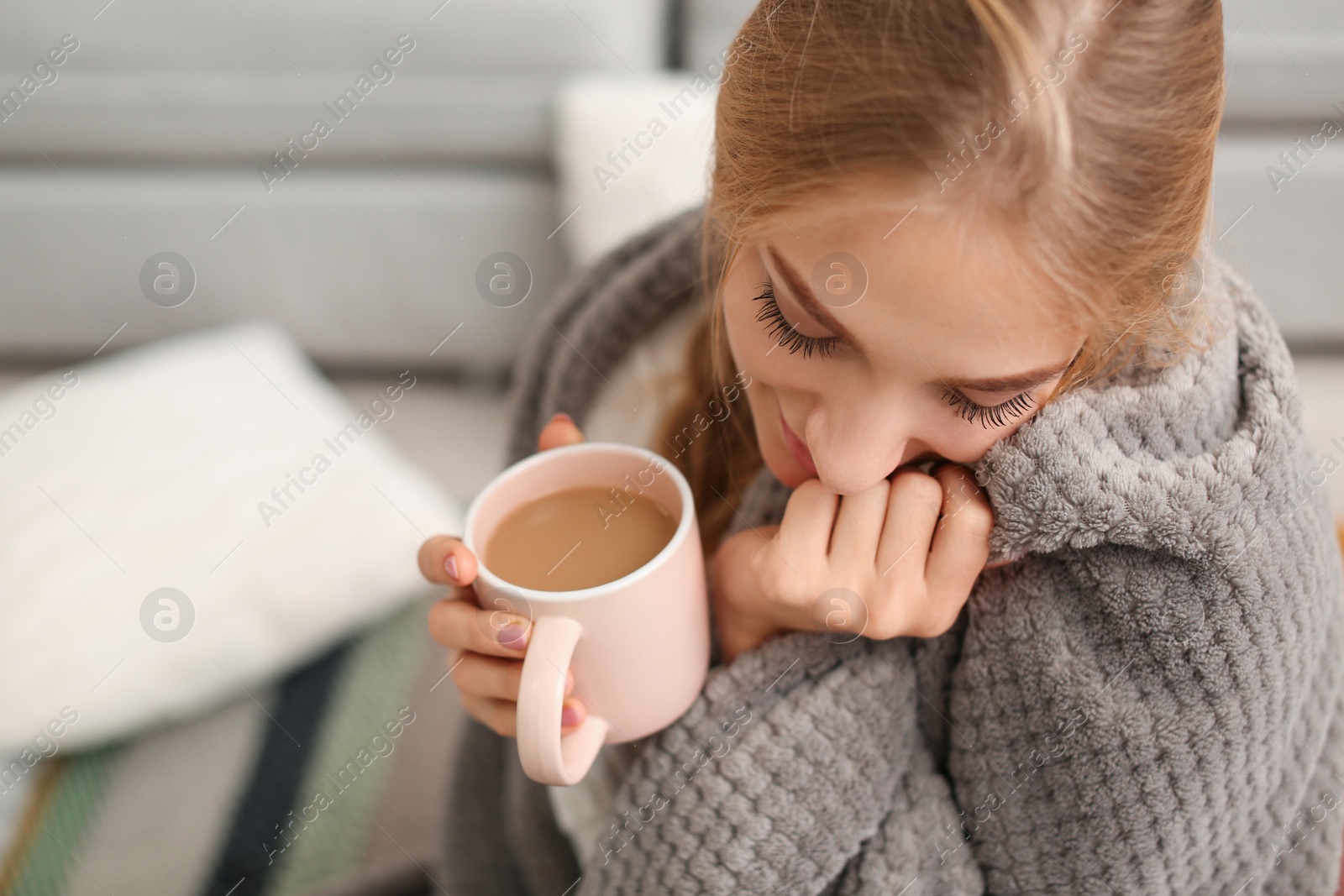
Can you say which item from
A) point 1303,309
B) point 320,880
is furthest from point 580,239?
point 1303,309

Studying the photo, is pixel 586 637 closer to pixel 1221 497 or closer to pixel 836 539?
pixel 836 539

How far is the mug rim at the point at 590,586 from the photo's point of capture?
473mm

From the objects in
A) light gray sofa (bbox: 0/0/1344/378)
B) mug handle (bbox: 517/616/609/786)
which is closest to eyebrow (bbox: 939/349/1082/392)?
mug handle (bbox: 517/616/609/786)

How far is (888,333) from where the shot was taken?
43 cm

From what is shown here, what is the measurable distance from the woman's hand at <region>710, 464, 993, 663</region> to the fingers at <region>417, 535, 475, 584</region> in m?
0.18

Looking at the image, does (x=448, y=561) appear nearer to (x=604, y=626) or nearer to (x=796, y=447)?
(x=604, y=626)

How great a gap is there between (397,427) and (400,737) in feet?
1.75

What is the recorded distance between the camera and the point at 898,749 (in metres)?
0.59

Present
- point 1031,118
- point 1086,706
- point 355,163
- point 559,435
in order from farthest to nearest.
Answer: point 355,163 < point 559,435 < point 1086,706 < point 1031,118

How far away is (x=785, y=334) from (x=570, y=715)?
0.25 m

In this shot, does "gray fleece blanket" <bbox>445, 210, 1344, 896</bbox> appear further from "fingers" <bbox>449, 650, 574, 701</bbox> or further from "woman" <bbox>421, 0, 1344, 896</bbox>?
"fingers" <bbox>449, 650, 574, 701</bbox>

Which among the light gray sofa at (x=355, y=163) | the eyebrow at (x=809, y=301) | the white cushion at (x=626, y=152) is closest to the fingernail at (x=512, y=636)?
the eyebrow at (x=809, y=301)

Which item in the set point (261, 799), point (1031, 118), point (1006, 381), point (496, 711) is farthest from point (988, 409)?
point (261, 799)

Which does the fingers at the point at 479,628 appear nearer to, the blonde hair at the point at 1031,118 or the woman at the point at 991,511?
the woman at the point at 991,511
